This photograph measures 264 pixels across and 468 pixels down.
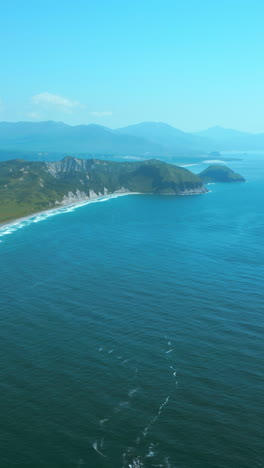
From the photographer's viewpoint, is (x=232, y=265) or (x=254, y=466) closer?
(x=254, y=466)

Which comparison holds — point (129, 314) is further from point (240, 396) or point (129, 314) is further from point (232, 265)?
point (232, 265)

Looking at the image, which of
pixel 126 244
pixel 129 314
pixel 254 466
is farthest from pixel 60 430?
pixel 126 244

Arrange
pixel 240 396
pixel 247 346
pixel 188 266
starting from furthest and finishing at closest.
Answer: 1. pixel 188 266
2. pixel 247 346
3. pixel 240 396

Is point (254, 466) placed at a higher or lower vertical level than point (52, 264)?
lower

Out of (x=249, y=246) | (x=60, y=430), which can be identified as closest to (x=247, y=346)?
(x=60, y=430)

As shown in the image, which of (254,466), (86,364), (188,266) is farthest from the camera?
(188,266)

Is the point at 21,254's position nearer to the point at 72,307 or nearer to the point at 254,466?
the point at 72,307
